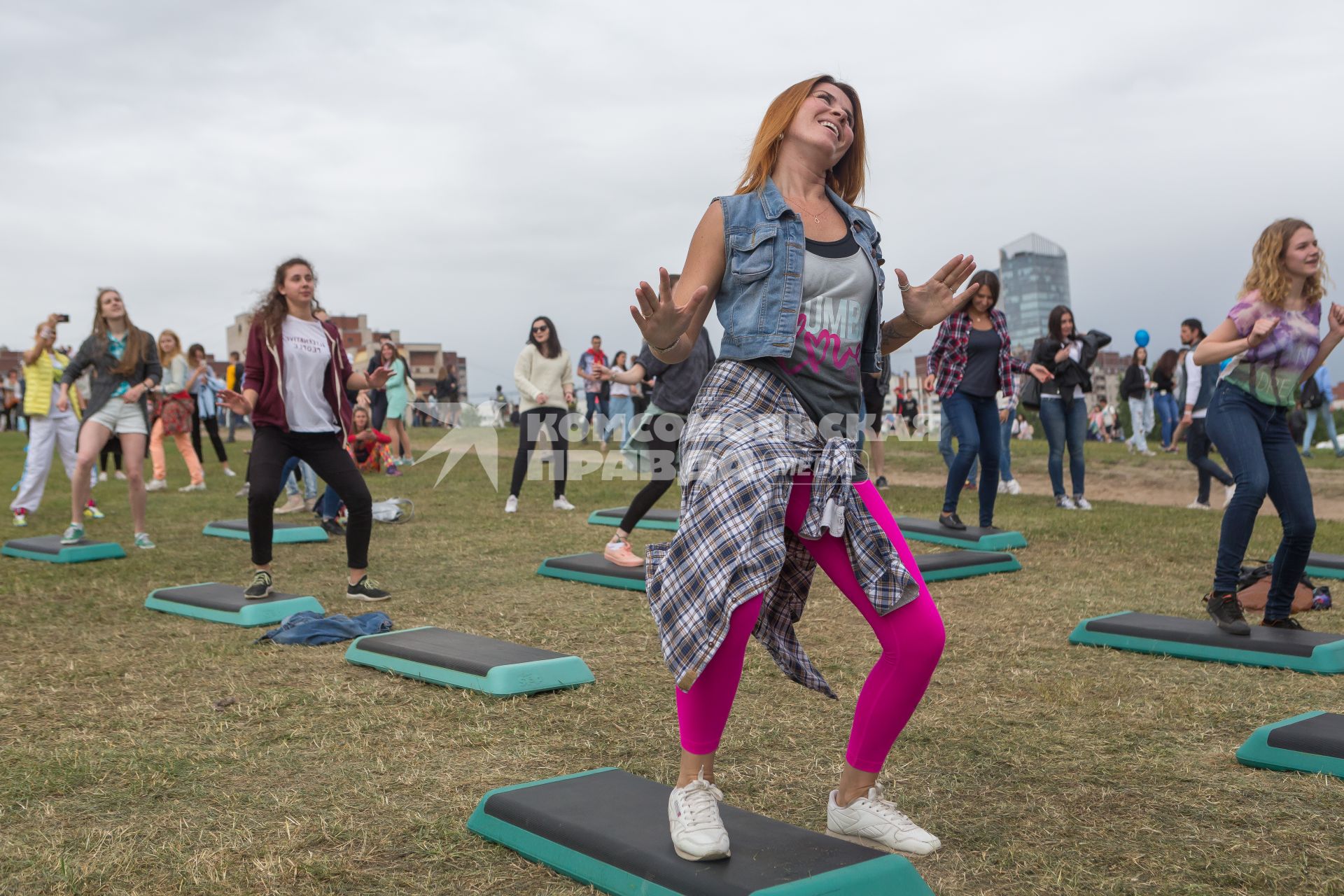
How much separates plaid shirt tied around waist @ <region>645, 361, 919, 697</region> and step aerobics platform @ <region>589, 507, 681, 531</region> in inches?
282

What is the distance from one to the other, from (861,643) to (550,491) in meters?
9.29

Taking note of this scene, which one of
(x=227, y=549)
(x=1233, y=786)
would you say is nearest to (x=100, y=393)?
(x=227, y=549)

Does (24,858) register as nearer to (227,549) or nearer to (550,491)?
(227,549)

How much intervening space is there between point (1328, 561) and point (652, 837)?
6.83 meters

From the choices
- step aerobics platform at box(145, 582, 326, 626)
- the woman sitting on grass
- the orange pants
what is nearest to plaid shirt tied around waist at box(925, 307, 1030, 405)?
step aerobics platform at box(145, 582, 326, 626)

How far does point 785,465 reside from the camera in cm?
286

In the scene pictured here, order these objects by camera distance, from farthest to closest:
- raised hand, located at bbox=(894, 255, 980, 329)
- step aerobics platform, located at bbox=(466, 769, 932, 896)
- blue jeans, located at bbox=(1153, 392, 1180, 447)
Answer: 1. blue jeans, located at bbox=(1153, 392, 1180, 447)
2. raised hand, located at bbox=(894, 255, 980, 329)
3. step aerobics platform, located at bbox=(466, 769, 932, 896)

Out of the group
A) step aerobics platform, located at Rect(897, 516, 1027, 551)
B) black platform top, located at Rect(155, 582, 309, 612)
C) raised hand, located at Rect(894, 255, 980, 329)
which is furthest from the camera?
step aerobics platform, located at Rect(897, 516, 1027, 551)

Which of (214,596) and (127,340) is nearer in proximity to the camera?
(214,596)

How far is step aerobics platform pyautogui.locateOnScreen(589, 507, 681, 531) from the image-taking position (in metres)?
10.5

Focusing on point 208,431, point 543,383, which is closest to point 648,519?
point 543,383

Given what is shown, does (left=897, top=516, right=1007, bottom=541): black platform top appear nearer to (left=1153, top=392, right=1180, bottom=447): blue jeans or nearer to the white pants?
the white pants

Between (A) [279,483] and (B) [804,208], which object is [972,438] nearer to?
(A) [279,483]

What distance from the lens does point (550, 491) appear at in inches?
581
